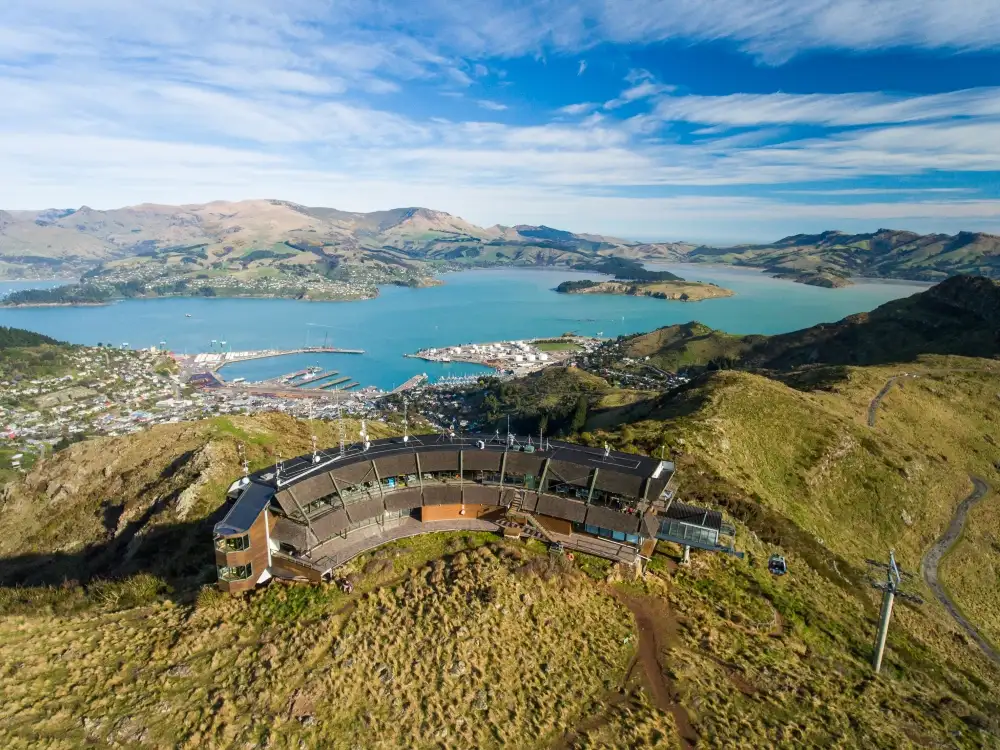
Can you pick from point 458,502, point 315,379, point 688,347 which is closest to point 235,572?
point 458,502

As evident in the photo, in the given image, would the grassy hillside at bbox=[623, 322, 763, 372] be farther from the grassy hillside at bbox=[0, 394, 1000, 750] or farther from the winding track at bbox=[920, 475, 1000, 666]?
the grassy hillside at bbox=[0, 394, 1000, 750]

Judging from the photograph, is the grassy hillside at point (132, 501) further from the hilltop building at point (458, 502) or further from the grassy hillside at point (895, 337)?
the grassy hillside at point (895, 337)

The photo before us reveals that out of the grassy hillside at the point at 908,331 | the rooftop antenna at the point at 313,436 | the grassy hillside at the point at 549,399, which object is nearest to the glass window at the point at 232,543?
the rooftop antenna at the point at 313,436

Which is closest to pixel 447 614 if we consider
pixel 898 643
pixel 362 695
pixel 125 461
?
pixel 362 695

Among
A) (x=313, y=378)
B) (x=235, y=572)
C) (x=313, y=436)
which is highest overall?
(x=235, y=572)

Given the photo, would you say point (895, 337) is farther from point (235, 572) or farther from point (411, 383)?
point (235, 572)

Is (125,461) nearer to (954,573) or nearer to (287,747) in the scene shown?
(287,747)

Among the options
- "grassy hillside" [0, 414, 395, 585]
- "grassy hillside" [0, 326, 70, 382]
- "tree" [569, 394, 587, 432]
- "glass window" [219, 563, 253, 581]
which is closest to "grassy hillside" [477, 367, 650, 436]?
"tree" [569, 394, 587, 432]
